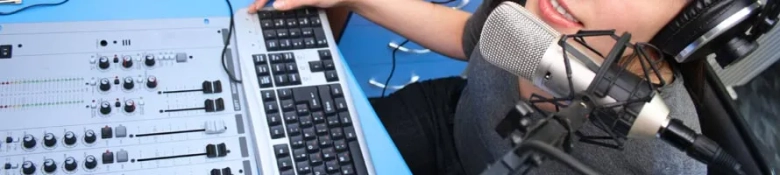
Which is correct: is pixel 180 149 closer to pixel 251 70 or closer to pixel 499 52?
pixel 251 70

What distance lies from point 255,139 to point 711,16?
51 cm

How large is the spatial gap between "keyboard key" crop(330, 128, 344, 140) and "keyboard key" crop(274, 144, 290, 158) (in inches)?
2.4

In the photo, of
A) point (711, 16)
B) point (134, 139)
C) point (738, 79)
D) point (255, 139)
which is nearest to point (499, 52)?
point (711, 16)

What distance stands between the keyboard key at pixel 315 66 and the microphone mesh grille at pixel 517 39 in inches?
12.7

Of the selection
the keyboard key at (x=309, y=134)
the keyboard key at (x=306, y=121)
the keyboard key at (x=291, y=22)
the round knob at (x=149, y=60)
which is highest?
the keyboard key at (x=291, y=22)

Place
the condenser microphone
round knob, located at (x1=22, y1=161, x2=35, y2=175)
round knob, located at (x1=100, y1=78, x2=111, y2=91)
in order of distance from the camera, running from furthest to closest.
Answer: round knob, located at (x1=100, y1=78, x2=111, y2=91)
round knob, located at (x1=22, y1=161, x2=35, y2=175)
the condenser microphone

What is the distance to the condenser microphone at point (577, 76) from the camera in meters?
0.63

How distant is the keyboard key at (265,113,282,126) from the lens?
94 centimetres

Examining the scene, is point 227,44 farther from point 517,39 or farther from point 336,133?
point 517,39

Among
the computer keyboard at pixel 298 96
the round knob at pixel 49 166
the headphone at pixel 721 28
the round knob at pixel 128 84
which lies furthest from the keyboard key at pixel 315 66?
the headphone at pixel 721 28

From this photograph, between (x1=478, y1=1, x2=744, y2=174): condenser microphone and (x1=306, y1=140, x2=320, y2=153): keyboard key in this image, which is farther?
(x1=306, y1=140, x2=320, y2=153): keyboard key

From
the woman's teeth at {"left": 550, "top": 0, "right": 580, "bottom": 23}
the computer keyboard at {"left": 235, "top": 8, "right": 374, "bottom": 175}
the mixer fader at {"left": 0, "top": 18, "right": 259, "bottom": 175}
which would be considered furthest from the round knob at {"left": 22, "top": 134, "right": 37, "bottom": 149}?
the woman's teeth at {"left": 550, "top": 0, "right": 580, "bottom": 23}

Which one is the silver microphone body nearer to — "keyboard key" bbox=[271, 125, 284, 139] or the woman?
the woman

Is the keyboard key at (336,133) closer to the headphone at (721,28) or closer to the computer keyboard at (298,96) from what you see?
the computer keyboard at (298,96)
